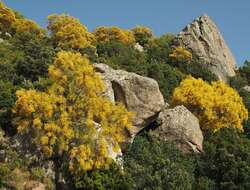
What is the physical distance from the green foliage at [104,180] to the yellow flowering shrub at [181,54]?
40283mm

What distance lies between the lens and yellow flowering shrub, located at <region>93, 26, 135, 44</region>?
236 feet

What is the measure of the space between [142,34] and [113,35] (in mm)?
10698

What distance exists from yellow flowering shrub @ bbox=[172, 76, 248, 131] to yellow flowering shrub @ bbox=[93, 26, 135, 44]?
3516 cm

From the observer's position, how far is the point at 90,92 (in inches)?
1014

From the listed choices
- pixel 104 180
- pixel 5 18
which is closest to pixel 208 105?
pixel 104 180

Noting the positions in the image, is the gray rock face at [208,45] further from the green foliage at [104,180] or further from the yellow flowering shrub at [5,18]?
the green foliage at [104,180]

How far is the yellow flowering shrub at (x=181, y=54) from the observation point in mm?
62875

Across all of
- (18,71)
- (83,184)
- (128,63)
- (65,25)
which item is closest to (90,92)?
(83,184)

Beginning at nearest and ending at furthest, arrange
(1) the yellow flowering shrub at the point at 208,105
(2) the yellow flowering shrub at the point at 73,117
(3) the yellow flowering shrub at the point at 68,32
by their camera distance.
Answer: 1. (2) the yellow flowering shrub at the point at 73,117
2. (1) the yellow flowering shrub at the point at 208,105
3. (3) the yellow flowering shrub at the point at 68,32

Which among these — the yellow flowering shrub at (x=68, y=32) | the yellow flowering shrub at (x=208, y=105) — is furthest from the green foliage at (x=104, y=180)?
the yellow flowering shrub at (x=68, y=32)

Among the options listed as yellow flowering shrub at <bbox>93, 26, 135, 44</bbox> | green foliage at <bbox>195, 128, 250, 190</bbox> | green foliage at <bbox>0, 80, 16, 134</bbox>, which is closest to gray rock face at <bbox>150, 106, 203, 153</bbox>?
green foliage at <bbox>195, 128, 250, 190</bbox>

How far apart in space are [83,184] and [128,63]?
31.9 m

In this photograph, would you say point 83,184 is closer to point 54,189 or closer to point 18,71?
point 54,189

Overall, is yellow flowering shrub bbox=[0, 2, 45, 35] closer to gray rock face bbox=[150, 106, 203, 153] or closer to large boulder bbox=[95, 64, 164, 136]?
large boulder bbox=[95, 64, 164, 136]
